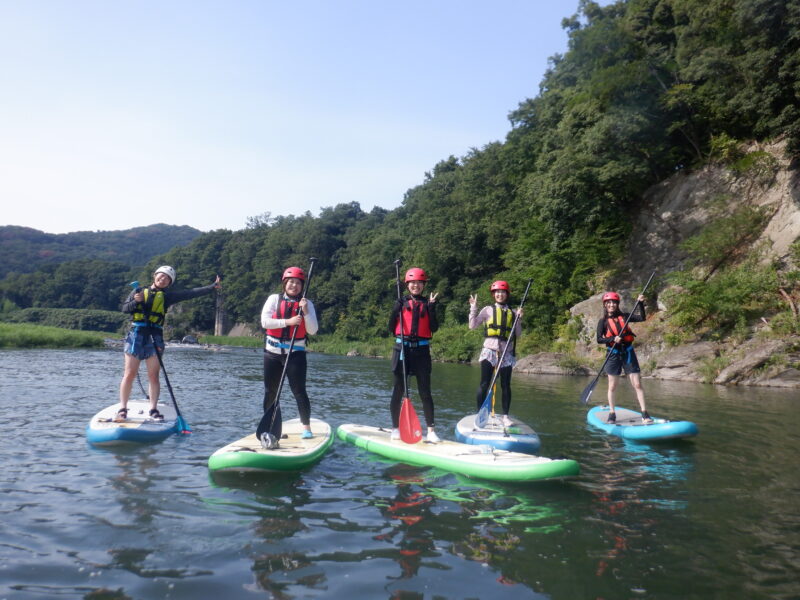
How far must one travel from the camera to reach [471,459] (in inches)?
228

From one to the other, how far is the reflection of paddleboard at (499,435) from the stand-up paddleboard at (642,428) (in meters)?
1.64

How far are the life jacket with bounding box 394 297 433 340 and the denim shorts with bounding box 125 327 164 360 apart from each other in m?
3.29

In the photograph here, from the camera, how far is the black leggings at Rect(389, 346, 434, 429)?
6930 millimetres

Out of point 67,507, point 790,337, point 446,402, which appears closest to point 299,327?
point 67,507

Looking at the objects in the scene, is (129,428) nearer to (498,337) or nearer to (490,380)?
(490,380)

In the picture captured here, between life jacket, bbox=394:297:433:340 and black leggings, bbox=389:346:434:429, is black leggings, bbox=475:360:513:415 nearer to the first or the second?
black leggings, bbox=389:346:434:429

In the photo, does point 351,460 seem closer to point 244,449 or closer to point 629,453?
point 244,449

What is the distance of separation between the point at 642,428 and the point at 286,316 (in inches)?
207

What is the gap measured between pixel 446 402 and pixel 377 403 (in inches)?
66.6

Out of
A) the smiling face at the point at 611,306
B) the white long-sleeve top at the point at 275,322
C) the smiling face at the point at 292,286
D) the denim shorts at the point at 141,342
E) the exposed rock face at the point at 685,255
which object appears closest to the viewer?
the white long-sleeve top at the point at 275,322

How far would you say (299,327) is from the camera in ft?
22.0

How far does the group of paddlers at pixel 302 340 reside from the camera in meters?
6.61

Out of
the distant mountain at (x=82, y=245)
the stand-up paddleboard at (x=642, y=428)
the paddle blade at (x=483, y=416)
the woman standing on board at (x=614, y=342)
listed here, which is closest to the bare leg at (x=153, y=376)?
the paddle blade at (x=483, y=416)

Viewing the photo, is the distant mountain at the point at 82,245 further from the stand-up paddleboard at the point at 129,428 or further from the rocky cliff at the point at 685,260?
the stand-up paddleboard at the point at 129,428
